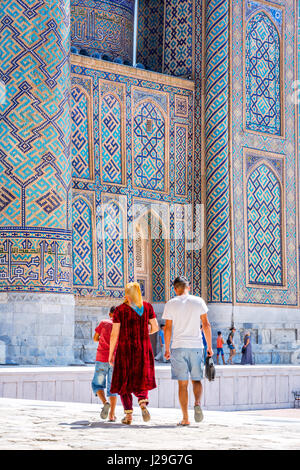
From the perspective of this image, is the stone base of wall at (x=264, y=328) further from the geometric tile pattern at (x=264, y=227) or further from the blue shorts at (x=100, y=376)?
the blue shorts at (x=100, y=376)

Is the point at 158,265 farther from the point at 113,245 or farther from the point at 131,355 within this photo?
the point at 131,355

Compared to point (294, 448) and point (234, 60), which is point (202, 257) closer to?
point (234, 60)

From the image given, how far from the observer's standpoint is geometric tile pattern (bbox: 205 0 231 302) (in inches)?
690

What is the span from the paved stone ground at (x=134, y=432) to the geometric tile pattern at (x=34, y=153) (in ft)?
22.0

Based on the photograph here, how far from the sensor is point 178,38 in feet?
61.4

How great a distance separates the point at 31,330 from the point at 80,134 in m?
4.04

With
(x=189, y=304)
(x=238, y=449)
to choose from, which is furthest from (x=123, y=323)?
(x=238, y=449)

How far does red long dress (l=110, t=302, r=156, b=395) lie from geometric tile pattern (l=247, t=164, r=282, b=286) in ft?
39.1

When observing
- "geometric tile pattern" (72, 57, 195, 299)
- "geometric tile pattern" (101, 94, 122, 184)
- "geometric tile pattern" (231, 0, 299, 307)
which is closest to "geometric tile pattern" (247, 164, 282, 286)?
"geometric tile pattern" (231, 0, 299, 307)

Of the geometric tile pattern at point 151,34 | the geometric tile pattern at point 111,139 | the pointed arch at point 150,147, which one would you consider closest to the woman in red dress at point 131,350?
the geometric tile pattern at point 111,139

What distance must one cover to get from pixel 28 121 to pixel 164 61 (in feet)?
18.1

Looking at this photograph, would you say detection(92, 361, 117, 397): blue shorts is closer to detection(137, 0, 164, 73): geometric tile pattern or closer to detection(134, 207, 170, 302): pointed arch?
detection(134, 207, 170, 302): pointed arch

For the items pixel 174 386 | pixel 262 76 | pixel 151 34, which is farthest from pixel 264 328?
pixel 174 386

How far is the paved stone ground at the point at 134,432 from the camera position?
457cm
